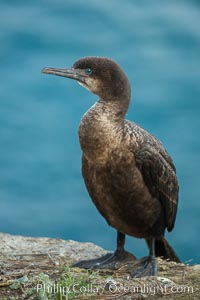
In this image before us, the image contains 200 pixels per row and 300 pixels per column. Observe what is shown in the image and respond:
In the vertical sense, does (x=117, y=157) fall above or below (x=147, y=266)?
above

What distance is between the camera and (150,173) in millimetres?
6637

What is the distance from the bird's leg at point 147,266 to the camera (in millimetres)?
6705

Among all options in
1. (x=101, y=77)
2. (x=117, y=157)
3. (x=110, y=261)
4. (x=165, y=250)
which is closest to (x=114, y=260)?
(x=110, y=261)

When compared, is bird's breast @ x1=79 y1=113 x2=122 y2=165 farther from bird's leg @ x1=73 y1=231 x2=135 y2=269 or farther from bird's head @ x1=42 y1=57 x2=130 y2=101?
bird's leg @ x1=73 y1=231 x2=135 y2=269

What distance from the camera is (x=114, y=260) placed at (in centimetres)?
714

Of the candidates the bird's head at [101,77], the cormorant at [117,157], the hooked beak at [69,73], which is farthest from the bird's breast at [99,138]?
the hooked beak at [69,73]

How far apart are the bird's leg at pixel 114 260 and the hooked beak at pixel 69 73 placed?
1.61 metres

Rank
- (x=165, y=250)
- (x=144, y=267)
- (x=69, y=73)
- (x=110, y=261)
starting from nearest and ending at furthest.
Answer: (x=69, y=73) < (x=144, y=267) < (x=110, y=261) < (x=165, y=250)

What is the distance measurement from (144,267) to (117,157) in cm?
111

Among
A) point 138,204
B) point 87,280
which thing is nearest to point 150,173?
→ point 138,204

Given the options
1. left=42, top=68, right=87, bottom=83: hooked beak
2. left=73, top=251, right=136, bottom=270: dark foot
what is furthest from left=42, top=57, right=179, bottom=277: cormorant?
left=73, top=251, right=136, bottom=270: dark foot

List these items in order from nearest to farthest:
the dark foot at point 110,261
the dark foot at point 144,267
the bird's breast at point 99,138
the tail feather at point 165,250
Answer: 1. the bird's breast at point 99,138
2. the dark foot at point 144,267
3. the dark foot at point 110,261
4. the tail feather at point 165,250

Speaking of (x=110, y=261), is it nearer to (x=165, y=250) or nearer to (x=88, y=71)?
(x=165, y=250)

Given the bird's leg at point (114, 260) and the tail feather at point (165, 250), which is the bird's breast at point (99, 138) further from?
the tail feather at point (165, 250)
